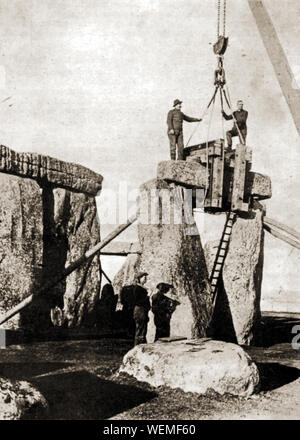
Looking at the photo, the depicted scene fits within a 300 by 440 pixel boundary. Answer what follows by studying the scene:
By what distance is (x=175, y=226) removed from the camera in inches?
345

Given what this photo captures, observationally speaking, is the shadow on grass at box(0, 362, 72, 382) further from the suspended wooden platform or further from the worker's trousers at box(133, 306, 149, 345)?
the suspended wooden platform

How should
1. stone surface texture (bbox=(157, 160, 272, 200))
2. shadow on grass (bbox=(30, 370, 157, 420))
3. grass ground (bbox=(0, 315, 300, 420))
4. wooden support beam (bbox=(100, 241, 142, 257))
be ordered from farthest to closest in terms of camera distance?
wooden support beam (bbox=(100, 241, 142, 257)), stone surface texture (bbox=(157, 160, 272, 200)), grass ground (bbox=(0, 315, 300, 420)), shadow on grass (bbox=(30, 370, 157, 420))

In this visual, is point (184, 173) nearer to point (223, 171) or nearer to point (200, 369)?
point (223, 171)

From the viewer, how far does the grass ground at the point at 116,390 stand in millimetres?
5238

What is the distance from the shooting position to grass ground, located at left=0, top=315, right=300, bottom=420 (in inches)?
206

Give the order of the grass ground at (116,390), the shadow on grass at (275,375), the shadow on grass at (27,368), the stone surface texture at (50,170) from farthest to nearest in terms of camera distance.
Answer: the stone surface texture at (50,170), the shadow on grass at (275,375), the shadow on grass at (27,368), the grass ground at (116,390)

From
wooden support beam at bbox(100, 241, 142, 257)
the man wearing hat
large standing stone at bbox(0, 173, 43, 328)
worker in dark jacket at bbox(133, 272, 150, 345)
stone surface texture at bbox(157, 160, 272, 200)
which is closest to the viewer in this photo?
Result: worker in dark jacket at bbox(133, 272, 150, 345)

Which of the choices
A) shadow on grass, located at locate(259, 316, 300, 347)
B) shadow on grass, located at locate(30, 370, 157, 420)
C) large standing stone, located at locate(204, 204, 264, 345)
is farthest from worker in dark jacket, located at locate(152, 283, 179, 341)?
shadow on grass, located at locate(259, 316, 300, 347)

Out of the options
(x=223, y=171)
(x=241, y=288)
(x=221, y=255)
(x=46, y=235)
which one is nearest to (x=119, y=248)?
(x=46, y=235)

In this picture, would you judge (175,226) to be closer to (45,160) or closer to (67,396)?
(45,160)

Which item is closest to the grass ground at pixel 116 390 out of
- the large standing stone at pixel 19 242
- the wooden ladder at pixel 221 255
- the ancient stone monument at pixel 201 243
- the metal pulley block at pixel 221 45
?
the large standing stone at pixel 19 242

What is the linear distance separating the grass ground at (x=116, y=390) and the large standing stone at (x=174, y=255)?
→ 1028 millimetres

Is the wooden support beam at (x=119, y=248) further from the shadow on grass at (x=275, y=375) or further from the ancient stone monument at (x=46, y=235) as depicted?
the shadow on grass at (x=275, y=375)
